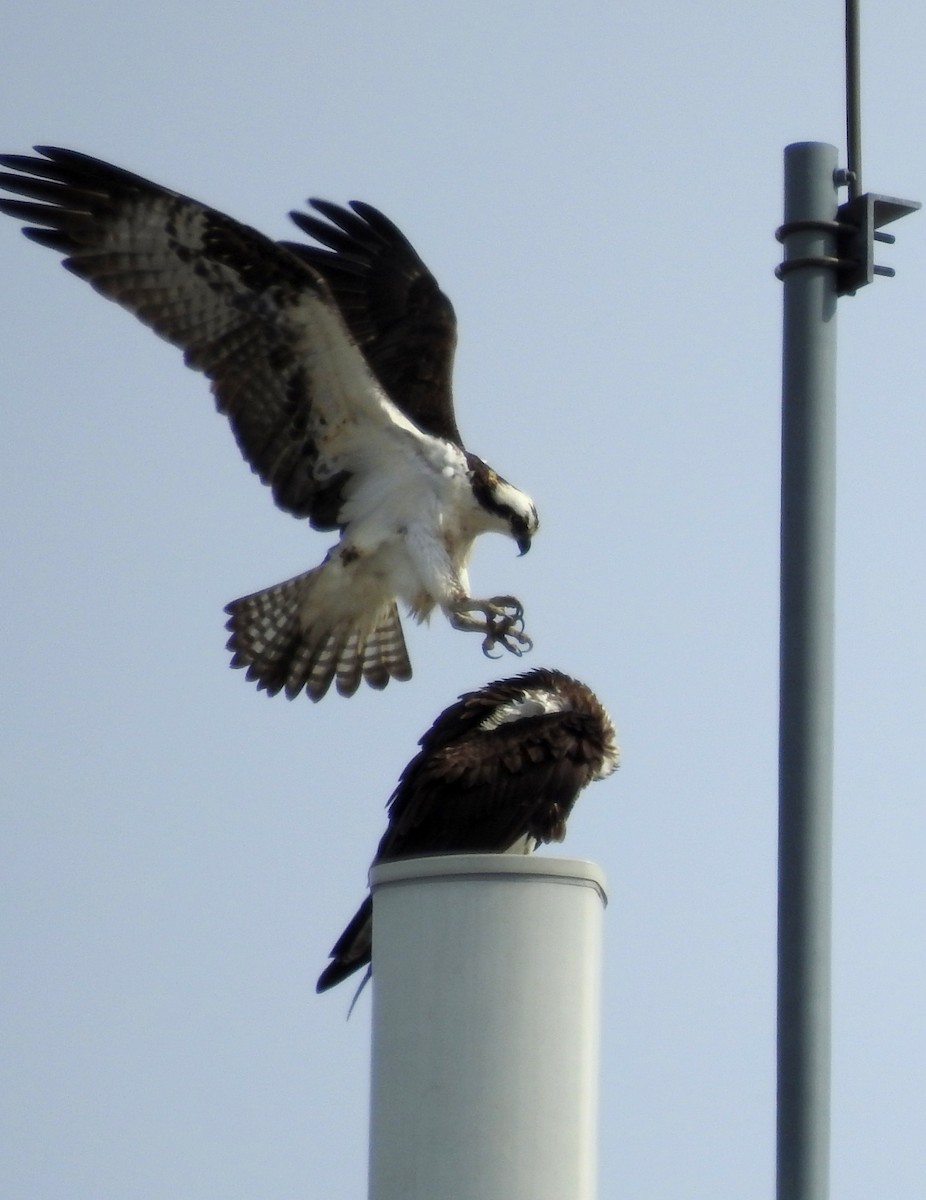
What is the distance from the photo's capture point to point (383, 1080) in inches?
140

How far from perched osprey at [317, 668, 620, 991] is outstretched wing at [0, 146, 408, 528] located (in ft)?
5.74

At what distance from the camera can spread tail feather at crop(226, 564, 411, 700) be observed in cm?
748

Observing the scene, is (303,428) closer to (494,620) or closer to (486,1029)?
(494,620)

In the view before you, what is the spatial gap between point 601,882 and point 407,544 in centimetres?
362

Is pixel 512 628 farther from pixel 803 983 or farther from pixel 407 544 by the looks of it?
pixel 803 983

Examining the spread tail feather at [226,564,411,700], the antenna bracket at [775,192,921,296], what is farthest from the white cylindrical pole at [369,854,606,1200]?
the spread tail feather at [226,564,411,700]

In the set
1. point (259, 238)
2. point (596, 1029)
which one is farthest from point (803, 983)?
point (259, 238)

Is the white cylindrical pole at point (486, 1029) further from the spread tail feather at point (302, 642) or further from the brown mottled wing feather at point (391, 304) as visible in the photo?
the brown mottled wing feather at point (391, 304)

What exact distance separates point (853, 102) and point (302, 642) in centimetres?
405

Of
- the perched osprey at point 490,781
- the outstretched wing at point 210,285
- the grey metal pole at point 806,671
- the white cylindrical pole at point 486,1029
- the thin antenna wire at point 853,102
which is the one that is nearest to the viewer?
the grey metal pole at point 806,671

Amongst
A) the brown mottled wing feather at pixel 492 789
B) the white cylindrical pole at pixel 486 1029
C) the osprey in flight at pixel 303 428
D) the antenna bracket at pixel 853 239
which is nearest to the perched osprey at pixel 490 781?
the brown mottled wing feather at pixel 492 789

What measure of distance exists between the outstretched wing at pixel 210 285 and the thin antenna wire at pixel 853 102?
3.12 m

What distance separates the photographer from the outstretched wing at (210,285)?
22.5 ft

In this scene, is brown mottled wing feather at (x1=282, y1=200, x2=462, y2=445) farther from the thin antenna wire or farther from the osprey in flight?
the thin antenna wire
